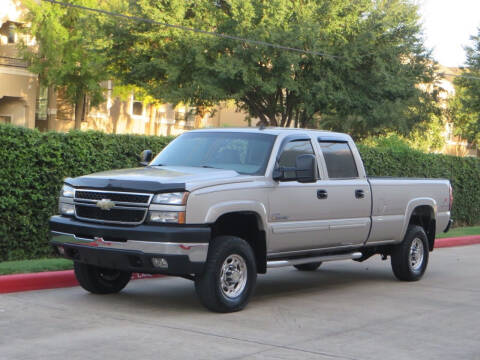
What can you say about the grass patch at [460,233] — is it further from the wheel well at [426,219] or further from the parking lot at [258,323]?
the parking lot at [258,323]

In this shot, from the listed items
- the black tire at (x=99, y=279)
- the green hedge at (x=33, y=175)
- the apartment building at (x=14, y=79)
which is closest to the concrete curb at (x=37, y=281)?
the black tire at (x=99, y=279)

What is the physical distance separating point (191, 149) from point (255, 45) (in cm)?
2216

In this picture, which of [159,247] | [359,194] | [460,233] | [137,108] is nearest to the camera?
[159,247]

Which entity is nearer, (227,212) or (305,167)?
(227,212)

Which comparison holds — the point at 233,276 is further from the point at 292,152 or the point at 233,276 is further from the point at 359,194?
the point at 359,194

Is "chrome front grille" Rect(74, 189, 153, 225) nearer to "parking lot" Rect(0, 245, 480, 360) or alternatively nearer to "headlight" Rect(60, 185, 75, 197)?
"headlight" Rect(60, 185, 75, 197)

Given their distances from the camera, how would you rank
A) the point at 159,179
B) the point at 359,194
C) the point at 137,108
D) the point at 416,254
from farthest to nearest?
the point at 137,108, the point at 416,254, the point at 359,194, the point at 159,179

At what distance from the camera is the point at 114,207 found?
8.52 meters

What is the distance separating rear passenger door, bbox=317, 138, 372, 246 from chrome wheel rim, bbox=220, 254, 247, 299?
5.52 feet

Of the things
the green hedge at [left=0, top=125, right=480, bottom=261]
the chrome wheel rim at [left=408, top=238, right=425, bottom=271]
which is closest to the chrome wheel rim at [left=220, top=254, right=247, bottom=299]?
the chrome wheel rim at [left=408, top=238, right=425, bottom=271]

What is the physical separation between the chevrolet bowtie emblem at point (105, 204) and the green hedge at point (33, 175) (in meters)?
3.82

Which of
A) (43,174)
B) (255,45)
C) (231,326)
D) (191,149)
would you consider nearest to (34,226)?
(43,174)

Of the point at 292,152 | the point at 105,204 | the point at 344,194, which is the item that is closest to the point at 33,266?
the point at 105,204

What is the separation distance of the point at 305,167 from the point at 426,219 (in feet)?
13.6
